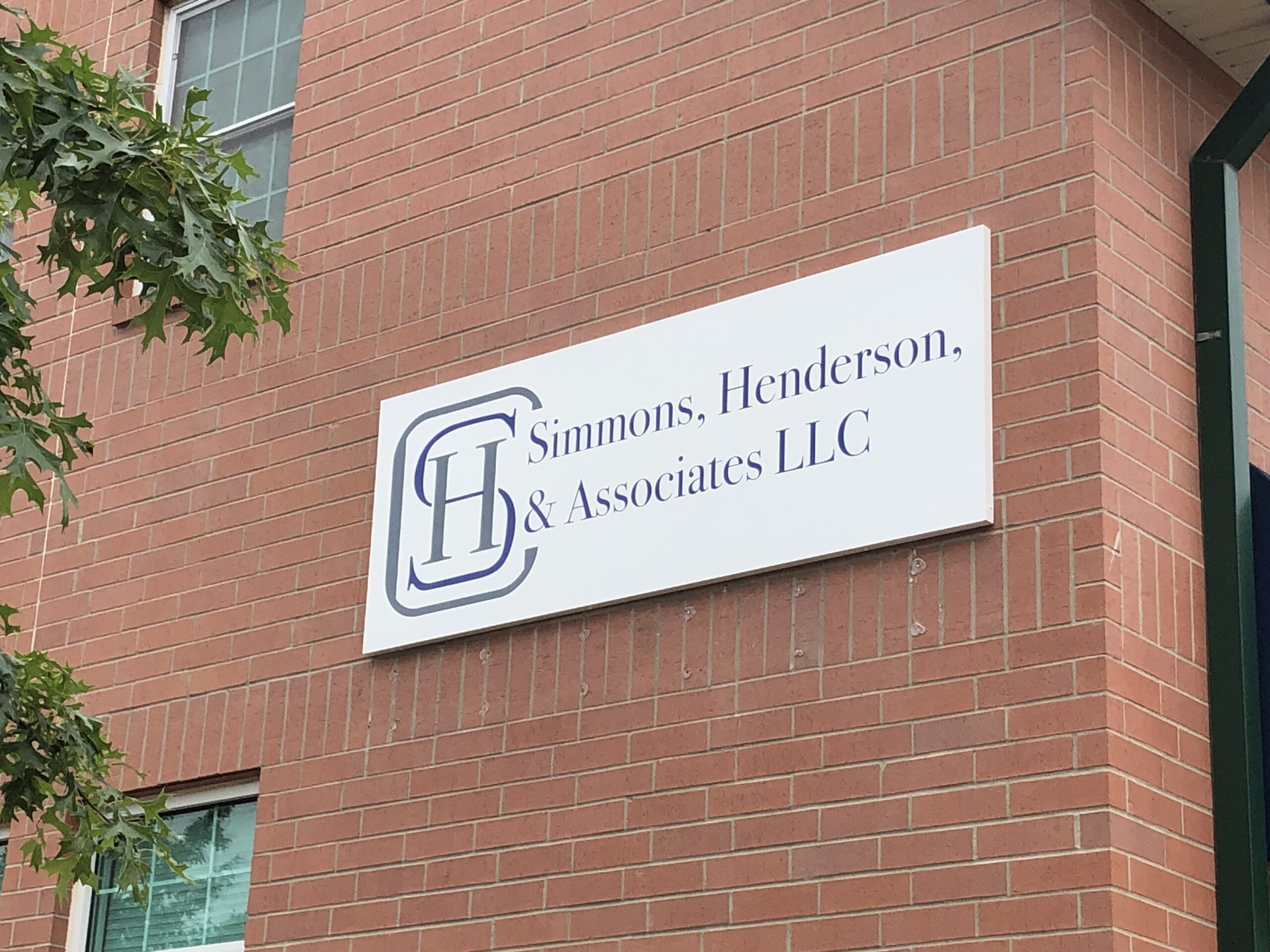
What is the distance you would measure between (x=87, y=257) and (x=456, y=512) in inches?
82.5

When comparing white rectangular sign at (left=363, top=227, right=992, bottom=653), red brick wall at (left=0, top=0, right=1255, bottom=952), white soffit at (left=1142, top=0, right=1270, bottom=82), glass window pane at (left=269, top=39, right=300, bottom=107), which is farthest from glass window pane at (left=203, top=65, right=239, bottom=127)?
white soffit at (left=1142, top=0, right=1270, bottom=82)

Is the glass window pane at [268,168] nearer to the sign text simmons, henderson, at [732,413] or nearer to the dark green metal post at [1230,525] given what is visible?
the sign text simmons, henderson, at [732,413]

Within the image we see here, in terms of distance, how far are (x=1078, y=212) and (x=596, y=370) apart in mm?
1929

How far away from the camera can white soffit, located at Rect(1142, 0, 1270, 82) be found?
7395 mm

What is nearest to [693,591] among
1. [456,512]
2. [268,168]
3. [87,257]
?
[456,512]

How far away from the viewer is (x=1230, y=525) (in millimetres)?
6996

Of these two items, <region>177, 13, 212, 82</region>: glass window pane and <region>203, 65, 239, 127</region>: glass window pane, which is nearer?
<region>203, 65, 239, 127</region>: glass window pane

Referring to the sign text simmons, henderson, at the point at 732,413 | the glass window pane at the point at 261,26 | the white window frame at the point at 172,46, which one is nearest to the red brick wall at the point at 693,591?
the sign text simmons, henderson, at the point at 732,413

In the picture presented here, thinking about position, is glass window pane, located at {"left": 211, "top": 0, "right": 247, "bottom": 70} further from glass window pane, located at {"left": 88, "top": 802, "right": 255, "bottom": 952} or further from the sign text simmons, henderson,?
glass window pane, located at {"left": 88, "top": 802, "right": 255, "bottom": 952}

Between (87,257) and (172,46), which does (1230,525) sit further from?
(172,46)

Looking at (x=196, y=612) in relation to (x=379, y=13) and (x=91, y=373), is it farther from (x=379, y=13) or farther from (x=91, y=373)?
(x=379, y=13)

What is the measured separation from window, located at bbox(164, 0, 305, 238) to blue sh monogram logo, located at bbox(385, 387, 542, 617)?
190 centimetres

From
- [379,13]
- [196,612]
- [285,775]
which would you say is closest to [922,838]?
[285,775]

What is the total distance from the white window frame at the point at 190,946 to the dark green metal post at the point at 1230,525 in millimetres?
3870
